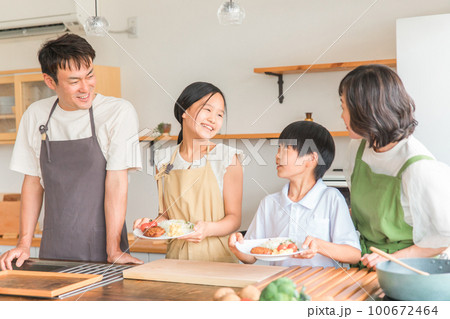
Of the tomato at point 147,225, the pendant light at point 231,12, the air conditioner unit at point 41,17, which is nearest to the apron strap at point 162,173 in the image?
the tomato at point 147,225

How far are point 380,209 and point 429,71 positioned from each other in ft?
4.15

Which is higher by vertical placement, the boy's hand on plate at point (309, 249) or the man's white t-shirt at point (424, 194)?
the man's white t-shirt at point (424, 194)

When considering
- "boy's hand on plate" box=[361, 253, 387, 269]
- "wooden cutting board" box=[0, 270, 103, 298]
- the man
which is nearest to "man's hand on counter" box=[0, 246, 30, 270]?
the man

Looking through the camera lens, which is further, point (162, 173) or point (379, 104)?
point (162, 173)

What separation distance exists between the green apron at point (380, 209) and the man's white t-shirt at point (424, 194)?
19mm

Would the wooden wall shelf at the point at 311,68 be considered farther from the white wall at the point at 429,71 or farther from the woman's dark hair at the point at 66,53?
the woman's dark hair at the point at 66,53

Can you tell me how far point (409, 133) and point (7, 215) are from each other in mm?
3050

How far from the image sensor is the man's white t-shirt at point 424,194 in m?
1.40

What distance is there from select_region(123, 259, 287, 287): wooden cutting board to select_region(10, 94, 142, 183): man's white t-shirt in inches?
18.1

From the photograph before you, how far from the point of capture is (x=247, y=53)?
3510 mm

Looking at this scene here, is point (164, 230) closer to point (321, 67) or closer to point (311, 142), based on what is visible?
point (311, 142)

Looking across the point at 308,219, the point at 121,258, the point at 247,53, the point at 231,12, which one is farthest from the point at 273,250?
the point at 247,53

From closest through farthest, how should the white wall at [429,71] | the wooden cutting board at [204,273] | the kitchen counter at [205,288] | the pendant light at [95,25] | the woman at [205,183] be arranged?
the kitchen counter at [205,288], the wooden cutting board at [204,273], the woman at [205,183], the white wall at [429,71], the pendant light at [95,25]
